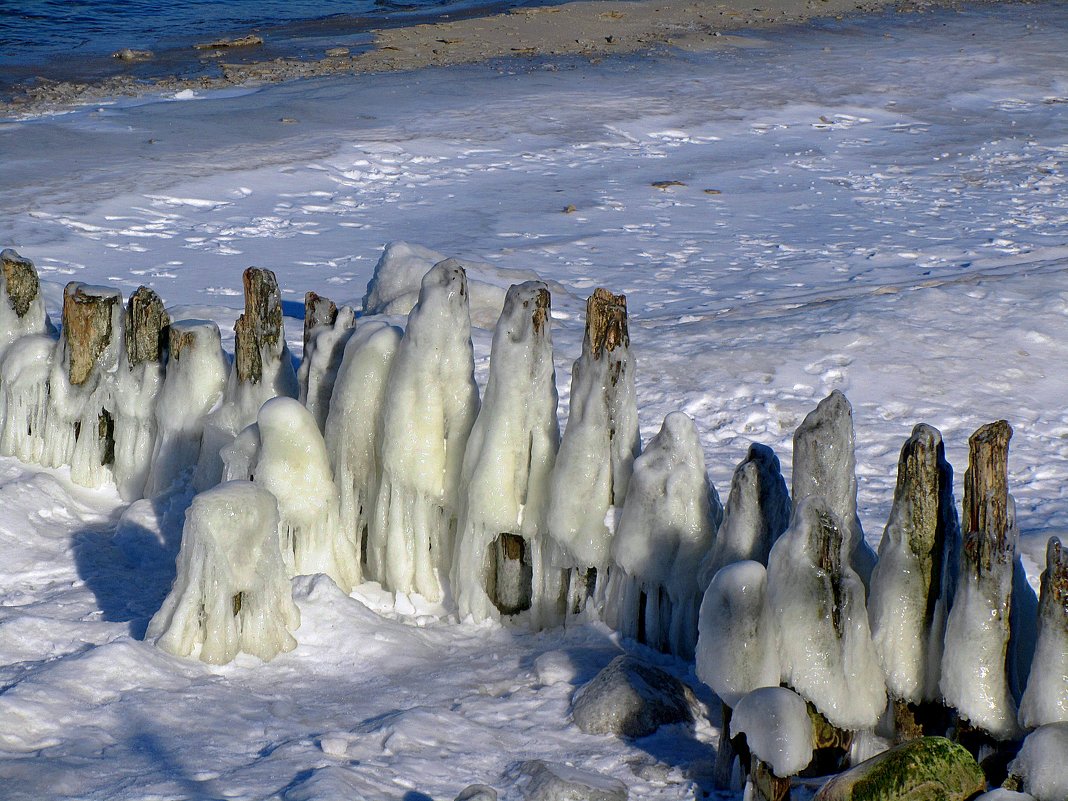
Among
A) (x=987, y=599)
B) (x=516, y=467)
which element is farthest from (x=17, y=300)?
(x=987, y=599)

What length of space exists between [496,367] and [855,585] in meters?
1.70

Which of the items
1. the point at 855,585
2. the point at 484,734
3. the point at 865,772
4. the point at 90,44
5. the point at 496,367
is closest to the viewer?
the point at 865,772

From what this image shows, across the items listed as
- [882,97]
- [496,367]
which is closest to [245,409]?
[496,367]

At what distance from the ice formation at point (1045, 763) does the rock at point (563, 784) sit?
45.0 inches

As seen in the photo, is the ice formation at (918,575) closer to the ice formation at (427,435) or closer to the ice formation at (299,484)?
the ice formation at (427,435)

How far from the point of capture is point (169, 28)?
2253 cm

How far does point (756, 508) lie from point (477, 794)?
1354 mm

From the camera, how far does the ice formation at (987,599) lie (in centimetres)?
375

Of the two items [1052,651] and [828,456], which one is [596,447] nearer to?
[828,456]

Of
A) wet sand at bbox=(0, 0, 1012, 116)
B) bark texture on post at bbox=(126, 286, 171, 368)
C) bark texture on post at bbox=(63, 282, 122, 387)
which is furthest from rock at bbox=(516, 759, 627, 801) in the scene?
wet sand at bbox=(0, 0, 1012, 116)

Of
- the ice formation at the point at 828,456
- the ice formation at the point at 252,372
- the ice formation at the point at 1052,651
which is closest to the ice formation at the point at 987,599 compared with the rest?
the ice formation at the point at 1052,651

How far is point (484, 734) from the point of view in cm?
412

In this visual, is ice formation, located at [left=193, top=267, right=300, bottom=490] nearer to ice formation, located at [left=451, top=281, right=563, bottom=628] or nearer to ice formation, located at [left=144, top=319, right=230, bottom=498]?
ice formation, located at [left=144, top=319, right=230, bottom=498]

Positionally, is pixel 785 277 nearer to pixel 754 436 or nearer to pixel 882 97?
pixel 754 436
